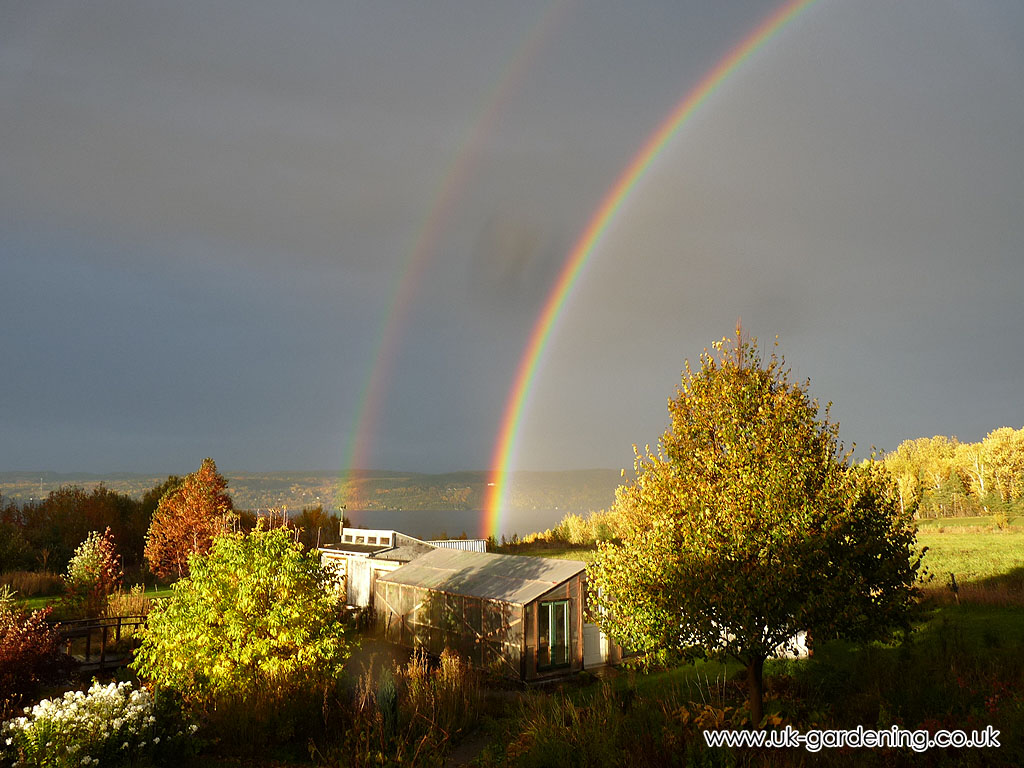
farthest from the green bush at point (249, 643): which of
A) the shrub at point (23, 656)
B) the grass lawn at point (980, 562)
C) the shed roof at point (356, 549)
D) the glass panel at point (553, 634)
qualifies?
the grass lawn at point (980, 562)

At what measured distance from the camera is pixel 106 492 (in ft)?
160

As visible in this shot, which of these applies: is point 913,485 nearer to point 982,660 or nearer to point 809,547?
point 982,660

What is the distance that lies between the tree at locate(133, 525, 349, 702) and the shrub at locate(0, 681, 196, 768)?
1568 mm

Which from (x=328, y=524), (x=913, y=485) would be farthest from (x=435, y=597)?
(x=913, y=485)

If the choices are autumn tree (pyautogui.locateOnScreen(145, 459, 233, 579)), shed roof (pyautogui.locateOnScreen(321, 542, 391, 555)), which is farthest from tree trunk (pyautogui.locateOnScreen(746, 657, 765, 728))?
autumn tree (pyautogui.locateOnScreen(145, 459, 233, 579))

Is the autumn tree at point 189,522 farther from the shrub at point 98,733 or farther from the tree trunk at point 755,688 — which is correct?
the tree trunk at point 755,688

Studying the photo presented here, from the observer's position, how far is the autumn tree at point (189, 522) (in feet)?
105

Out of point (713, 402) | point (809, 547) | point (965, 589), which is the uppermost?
point (713, 402)

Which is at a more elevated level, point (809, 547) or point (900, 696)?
point (809, 547)

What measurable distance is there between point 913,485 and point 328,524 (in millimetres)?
75640

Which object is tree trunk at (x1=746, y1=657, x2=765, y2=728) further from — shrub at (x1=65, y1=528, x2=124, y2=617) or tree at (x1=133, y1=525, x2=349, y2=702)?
shrub at (x1=65, y1=528, x2=124, y2=617)

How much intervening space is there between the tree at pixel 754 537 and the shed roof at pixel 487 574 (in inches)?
332

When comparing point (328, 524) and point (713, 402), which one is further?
point (328, 524)

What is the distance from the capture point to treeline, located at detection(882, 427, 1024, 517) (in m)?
80.4
